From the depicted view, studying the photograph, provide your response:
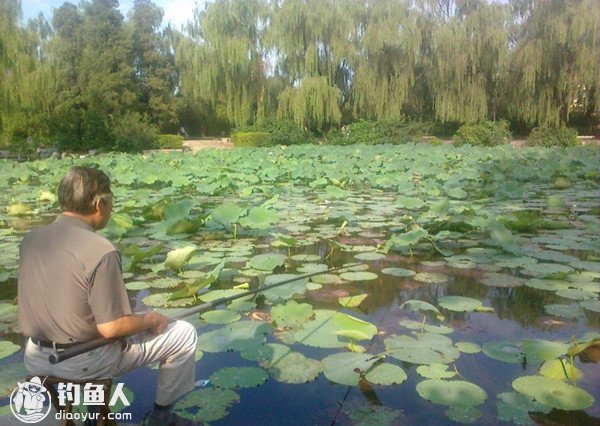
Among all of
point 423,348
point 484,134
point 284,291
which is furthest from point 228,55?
point 423,348

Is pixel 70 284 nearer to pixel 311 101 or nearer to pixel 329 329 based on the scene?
pixel 329 329

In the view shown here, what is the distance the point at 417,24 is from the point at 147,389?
55.6ft

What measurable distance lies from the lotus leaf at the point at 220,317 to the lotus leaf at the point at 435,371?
0.71m

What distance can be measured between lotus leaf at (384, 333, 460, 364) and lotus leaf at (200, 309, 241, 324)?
1.86 feet

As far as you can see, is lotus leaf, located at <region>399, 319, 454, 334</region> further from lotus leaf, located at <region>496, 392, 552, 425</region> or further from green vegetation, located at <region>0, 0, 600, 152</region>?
green vegetation, located at <region>0, 0, 600, 152</region>

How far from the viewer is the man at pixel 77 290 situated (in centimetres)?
106

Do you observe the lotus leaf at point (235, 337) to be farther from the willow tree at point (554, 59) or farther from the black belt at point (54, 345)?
the willow tree at point (554, 59)

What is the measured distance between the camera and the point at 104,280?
1.06 metres

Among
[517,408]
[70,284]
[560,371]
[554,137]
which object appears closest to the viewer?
[70,284]

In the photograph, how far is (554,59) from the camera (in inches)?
581

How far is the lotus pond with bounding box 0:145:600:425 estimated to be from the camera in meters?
1.37

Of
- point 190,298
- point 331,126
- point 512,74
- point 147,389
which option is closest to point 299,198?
point 190,298

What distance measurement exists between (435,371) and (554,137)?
50.0 ft

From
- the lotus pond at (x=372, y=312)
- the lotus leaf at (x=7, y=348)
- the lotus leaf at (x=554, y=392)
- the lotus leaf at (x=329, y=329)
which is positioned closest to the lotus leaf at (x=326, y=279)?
the lotus pond at (x=372, y=312)
